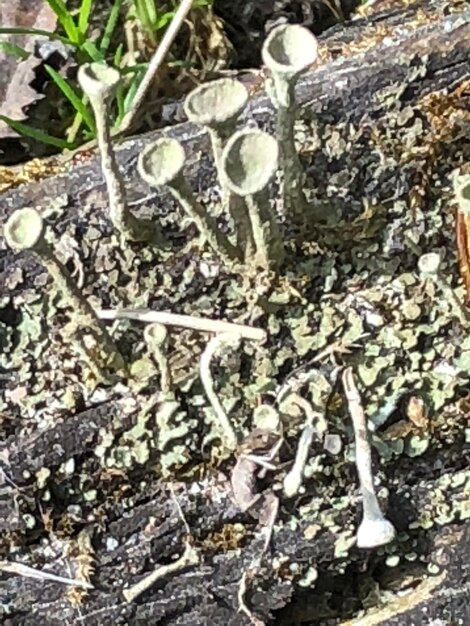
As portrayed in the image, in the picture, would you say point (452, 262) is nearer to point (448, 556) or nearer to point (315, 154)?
point (315, 154)

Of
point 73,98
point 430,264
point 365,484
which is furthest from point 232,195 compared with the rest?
point 73,98

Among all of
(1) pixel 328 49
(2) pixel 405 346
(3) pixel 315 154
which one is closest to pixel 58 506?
(2) pixel 405 346

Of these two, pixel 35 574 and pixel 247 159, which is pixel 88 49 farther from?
pixel 35 574

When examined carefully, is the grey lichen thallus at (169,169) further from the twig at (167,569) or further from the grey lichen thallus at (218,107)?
the twig at (167,569)

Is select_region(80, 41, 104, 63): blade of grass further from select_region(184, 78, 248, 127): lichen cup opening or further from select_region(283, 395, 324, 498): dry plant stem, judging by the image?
select_region(283, 395, 324, 498): dry plant stem

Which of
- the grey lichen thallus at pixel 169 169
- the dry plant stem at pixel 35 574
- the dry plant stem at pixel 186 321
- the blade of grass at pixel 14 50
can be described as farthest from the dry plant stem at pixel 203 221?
the blade of grass at pixel 14 50

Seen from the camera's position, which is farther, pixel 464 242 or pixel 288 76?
pixel 464 242
